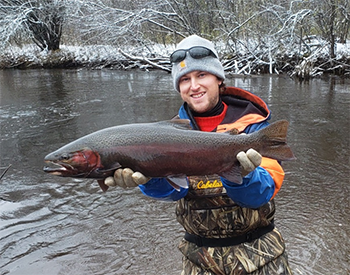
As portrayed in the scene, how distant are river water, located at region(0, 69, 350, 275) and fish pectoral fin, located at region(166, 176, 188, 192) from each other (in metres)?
1.65

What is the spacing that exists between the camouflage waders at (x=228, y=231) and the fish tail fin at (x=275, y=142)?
1.32 feet

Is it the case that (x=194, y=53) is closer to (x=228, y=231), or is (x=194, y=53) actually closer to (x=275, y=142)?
(x=275, y=142)

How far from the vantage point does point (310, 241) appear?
375cm

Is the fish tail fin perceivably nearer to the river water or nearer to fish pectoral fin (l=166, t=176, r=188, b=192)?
fish pectoral fin (l=166, t=176, r=188, b=192)

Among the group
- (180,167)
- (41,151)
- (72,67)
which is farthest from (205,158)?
(72,67)

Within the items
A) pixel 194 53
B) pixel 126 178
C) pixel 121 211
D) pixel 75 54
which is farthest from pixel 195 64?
pixel 75 54

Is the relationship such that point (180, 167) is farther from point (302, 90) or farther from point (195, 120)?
point (302, 90)

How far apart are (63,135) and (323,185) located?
18.2ft

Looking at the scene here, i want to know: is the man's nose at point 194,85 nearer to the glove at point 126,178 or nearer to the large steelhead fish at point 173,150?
the large steelhead fish at point 173,150

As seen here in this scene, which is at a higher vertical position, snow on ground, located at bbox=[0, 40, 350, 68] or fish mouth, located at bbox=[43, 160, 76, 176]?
snow on ground, located at bbox=[0, 40, 350, 68]

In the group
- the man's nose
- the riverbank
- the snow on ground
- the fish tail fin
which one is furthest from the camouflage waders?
the snow on ground

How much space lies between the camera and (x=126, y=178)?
199 centimetres

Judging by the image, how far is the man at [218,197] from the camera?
2143 millimetres

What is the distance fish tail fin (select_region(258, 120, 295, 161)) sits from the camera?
2025 millimetres
